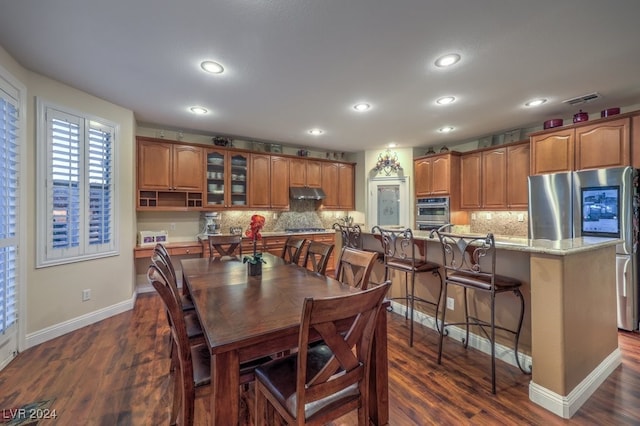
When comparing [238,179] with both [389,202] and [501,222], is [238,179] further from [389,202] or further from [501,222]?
[501,222]

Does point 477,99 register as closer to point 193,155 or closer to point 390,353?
point 390,353

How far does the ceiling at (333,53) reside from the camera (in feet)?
6.16

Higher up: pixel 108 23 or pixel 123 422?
pixel 108 23

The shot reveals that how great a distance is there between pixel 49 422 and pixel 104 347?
1051mm

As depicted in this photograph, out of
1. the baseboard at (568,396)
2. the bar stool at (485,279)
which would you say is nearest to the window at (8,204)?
the bar stool at (485,279)

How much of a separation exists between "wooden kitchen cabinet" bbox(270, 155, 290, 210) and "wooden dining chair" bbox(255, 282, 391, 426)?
421 cm

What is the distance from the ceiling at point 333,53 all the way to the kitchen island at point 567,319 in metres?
1.56

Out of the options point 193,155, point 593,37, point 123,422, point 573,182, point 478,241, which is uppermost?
point 593,37

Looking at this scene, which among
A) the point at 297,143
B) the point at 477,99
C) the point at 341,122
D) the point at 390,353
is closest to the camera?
the point at 390,353

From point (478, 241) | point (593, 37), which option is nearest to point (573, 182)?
point (593, 37)

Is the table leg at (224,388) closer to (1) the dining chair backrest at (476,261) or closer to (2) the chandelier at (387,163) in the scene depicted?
(1) the dining chair backrest at (476,261)

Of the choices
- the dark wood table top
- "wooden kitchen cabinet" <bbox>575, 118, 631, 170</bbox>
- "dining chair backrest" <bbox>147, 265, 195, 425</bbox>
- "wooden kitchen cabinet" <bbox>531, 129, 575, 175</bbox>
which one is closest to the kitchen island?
the dark wood table top

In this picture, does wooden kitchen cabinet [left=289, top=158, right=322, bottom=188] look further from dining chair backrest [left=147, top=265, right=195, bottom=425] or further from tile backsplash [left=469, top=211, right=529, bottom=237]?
dining chair backrest [left=147, top=265, right=195, bottom=425]

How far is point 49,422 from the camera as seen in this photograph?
5.78 ft
